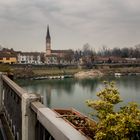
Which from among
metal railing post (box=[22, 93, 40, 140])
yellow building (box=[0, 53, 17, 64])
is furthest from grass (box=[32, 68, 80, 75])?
metal railing post (box=[22, 93, 40, 140])

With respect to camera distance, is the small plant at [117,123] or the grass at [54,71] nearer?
the small plant at [117,123]

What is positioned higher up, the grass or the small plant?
the small plant

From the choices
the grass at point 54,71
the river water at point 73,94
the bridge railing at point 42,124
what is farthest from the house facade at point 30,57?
the bridge railing at point 42,124

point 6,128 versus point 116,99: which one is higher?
point 116,99

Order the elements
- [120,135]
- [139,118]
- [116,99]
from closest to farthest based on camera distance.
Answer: [120,135]
[139,118]
[116,99]

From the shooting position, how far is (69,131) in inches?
224

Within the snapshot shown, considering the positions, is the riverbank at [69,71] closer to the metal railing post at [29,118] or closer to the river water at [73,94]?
the river water at [73,94]

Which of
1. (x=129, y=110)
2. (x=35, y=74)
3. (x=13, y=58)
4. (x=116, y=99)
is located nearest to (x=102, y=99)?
(x=116, y=99)

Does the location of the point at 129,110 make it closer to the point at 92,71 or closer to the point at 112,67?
the point at 92,71

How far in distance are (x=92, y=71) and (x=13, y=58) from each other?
37668 mm

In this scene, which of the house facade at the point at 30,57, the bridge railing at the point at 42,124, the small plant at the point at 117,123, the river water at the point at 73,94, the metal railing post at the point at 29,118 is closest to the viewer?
the small plant at the point at 117,123

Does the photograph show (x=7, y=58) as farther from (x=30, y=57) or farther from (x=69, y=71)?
(x=30, y=57)

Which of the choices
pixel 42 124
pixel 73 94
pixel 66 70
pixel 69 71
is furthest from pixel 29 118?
pixel 69 71

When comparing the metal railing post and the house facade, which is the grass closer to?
the house facade
